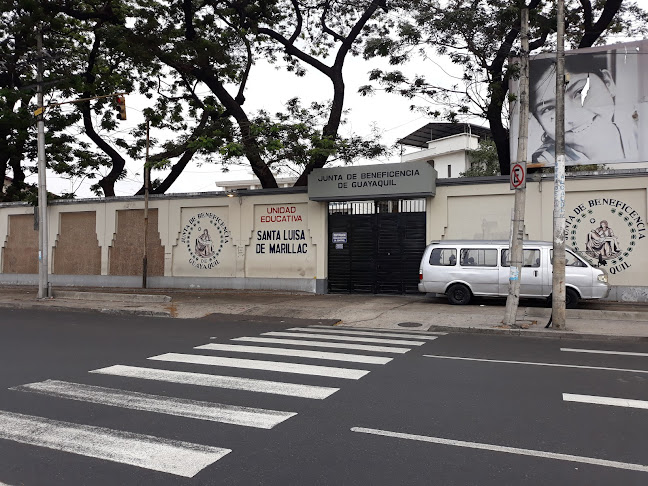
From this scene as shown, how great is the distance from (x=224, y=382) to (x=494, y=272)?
33.7ft

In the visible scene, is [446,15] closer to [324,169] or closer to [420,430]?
[324,169]

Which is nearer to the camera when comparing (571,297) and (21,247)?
(571,297)

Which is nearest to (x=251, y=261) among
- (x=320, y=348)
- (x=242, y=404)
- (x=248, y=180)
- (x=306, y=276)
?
(x=306, y=276)

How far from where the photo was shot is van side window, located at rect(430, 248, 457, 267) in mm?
15547

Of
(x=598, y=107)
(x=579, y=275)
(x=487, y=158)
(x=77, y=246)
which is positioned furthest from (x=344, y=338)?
(x=487, y=158)

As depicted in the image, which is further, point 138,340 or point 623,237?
point 623,237

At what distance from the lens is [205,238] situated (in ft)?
70.2

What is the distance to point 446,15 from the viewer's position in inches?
639

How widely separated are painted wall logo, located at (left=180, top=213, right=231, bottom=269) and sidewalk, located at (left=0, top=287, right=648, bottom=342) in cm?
147

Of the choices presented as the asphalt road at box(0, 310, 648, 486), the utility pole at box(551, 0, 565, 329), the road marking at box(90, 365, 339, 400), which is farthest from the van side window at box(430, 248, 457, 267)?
the road marking at box(90, 365, 339, 400)

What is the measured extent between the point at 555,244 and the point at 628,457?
296 inches

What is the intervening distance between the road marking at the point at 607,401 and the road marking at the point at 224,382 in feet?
8.70

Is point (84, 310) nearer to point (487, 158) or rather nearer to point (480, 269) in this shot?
point (480, 269)

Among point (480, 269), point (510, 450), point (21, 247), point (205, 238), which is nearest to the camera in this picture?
point (510, 450)
